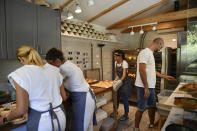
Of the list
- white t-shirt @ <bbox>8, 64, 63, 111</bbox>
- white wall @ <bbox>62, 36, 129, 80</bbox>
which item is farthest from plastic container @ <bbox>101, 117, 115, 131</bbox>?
white wall @ <bbox>62, 36, 129, 80</bbox>

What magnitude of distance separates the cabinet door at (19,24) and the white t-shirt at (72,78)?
743 mm

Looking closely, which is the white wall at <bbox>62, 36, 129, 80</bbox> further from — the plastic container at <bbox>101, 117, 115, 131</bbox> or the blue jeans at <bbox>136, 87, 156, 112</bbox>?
the blue jeans at <bbox>136, 87, 156, 112</bbox>

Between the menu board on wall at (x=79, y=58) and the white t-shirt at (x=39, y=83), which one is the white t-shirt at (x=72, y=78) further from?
the menu board on wall at (x=79, y=58)

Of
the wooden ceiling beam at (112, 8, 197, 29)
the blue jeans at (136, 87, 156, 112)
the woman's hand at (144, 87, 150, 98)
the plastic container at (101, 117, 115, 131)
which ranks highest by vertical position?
the wooden ceiling beam at (112, 8, 197, 29)

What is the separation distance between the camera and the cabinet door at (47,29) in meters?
2.13

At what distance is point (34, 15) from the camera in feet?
6.69

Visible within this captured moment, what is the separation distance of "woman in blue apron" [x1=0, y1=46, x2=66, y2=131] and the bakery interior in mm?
200

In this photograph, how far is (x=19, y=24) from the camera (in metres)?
1.87

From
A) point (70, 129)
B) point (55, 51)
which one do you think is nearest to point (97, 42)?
point (55, 51)

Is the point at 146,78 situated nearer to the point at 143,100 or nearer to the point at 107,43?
the point at 143,100

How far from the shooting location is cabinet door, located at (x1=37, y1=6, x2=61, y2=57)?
2.13m

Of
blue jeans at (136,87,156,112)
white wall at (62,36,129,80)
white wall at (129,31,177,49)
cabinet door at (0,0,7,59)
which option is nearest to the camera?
cabinet door at (0,0,7,59)

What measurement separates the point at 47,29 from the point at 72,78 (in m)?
1.07

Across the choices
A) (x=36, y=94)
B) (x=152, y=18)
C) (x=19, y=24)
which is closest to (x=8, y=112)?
(x=36, y=94)
